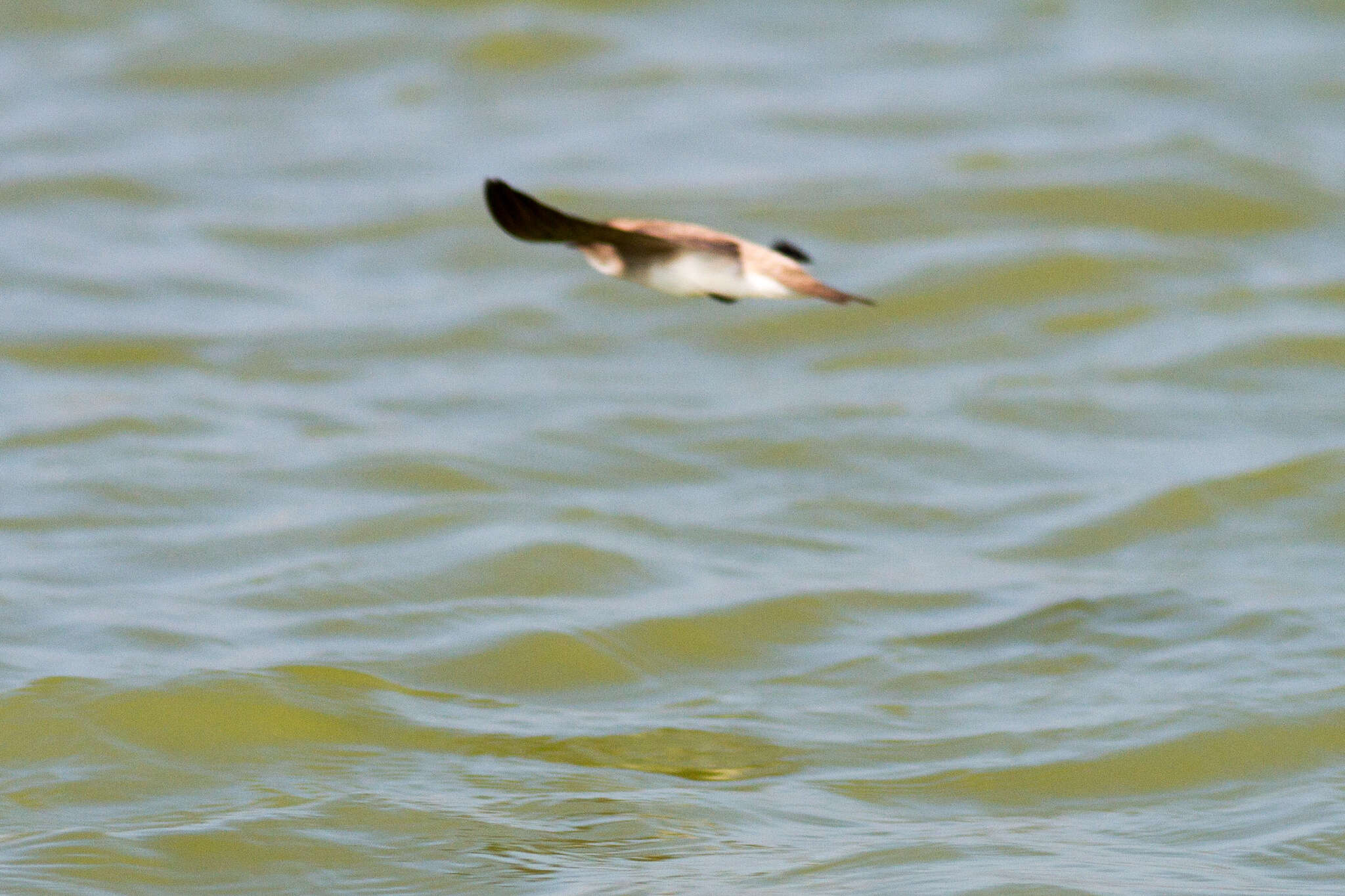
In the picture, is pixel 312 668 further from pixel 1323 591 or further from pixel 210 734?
pixel 1323 591

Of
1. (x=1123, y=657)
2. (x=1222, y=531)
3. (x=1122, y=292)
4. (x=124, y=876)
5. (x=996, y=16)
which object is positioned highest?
(x=996, y=16)

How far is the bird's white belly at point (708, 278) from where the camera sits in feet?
11.1

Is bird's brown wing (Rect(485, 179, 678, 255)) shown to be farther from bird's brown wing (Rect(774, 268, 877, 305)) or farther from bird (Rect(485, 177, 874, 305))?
bird's brown wing (Rect(774, 268, 877, 305))

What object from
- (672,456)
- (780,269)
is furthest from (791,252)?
(672,456)

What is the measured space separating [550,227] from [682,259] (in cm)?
23

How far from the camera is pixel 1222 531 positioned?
238 inches

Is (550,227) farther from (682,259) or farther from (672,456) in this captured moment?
(672,456)

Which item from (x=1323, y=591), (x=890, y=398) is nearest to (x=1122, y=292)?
(x=890, y=398)

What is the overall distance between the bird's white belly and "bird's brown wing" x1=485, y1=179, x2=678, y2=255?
1.1 inches

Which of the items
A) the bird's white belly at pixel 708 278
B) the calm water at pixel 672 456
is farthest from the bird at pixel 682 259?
the calm water at pixel 672 456

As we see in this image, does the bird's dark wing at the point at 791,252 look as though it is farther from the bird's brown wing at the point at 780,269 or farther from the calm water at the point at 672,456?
the calm water at the point at 672,456

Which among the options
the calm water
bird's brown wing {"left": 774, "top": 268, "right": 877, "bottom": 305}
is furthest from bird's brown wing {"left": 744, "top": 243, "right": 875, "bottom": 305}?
the calm water

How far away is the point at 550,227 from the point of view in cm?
329

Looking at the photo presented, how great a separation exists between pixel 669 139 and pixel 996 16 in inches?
101
